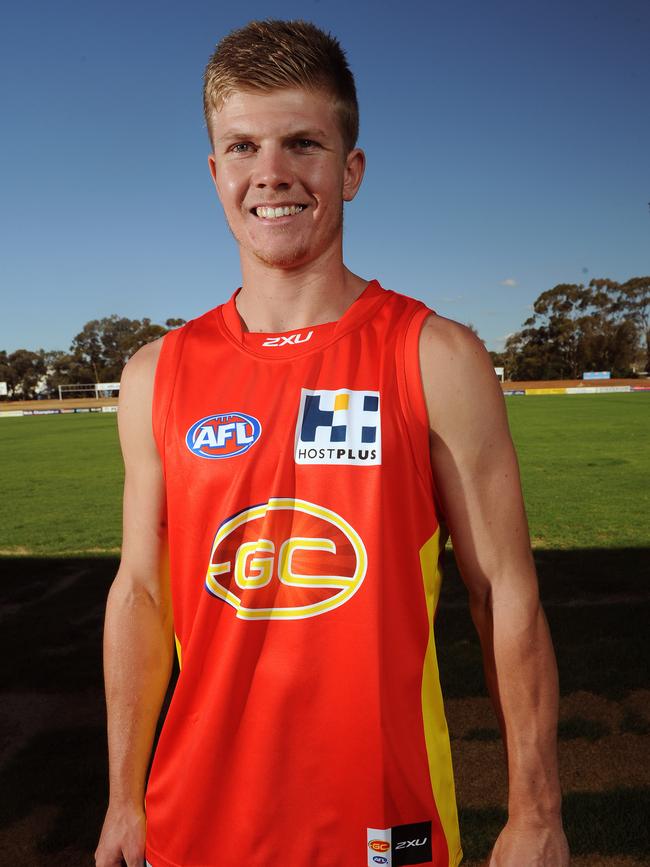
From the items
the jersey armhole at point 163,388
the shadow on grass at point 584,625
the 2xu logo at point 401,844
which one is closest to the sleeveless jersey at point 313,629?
the 2xu logo at point 401,844

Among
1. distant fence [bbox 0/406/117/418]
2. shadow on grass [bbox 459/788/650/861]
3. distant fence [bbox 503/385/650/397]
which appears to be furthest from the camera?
distant fence [bbox 503/385/650/397]

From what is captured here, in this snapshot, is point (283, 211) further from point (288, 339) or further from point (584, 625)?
point (584, 625)

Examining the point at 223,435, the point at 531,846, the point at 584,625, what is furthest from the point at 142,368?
the point at 584,625

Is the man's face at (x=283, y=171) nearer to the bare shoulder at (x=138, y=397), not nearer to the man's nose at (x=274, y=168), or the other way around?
the man's nose at (x=274, y=168)

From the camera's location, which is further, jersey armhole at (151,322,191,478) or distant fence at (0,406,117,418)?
distant fence at (0,406,117,418)

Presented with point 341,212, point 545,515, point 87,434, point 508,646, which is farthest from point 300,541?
point 87,434

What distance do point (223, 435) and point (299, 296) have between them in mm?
435

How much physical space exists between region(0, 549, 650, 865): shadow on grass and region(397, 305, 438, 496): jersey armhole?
2578 millimetres

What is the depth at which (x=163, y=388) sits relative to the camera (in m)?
1.85

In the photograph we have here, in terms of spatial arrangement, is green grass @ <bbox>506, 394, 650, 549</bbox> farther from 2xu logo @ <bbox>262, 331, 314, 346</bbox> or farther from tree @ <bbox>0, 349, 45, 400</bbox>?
tree @ <bbox>0, 349, 45, 400</bbox>

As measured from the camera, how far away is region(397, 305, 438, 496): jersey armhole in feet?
5.32

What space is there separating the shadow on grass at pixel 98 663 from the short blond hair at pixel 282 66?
3.26m

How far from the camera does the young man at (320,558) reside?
1.58m

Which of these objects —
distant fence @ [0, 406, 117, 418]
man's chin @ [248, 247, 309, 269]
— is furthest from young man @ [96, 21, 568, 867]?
distant fence @ [0, 406, 117, 418]
